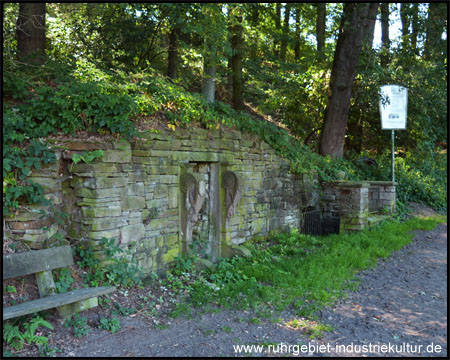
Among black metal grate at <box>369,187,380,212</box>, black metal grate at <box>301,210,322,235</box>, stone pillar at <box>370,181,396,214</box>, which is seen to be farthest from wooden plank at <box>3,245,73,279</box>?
black metal grate at <box>369,187,380,212</box>

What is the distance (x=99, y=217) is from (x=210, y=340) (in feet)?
6.23

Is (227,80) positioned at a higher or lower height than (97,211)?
higher

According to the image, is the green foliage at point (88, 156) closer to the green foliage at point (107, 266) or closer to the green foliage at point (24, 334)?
the green foliage at point (107, 266)

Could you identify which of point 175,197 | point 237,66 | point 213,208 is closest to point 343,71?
point 237,66

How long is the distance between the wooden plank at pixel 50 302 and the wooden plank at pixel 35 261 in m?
0.30

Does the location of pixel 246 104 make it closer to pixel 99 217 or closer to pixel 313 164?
pixel 313 164

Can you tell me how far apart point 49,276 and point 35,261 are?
214 mm

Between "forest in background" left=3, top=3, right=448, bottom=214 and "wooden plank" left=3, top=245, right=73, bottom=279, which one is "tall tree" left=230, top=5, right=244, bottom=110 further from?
"wooden plank" left=3, top=245, right=73, bottom=279

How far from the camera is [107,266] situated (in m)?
4.66

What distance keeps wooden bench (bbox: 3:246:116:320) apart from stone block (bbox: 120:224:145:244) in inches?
32.3

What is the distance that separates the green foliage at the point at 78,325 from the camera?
378cm

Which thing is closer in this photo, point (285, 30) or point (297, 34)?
point (285, 30)

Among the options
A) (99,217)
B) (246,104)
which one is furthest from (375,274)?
(246,104)

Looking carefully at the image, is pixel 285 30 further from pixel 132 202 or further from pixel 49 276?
pixel 49 276
